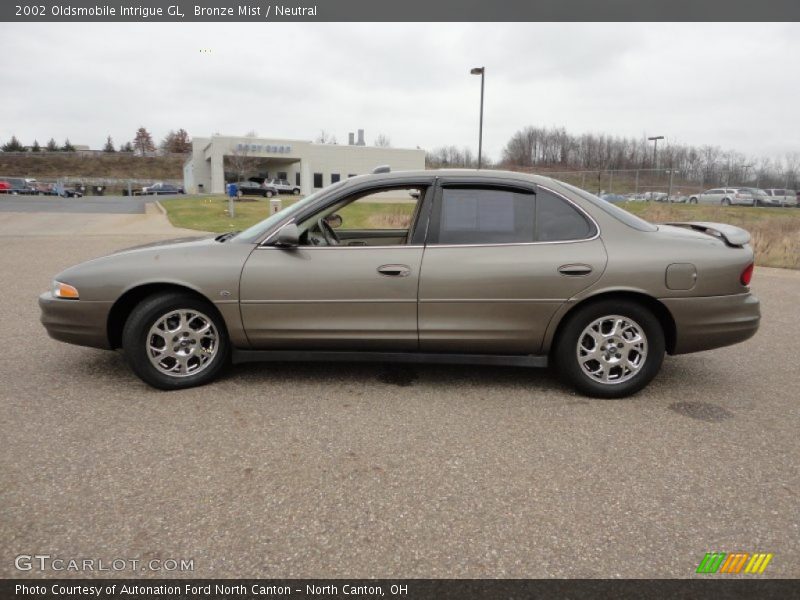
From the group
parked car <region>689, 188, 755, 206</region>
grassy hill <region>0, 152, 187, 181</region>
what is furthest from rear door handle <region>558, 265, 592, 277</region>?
grassy hill <region>0, 152, 187, 181</region>

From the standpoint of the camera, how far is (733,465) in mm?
2932

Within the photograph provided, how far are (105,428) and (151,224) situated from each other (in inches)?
785

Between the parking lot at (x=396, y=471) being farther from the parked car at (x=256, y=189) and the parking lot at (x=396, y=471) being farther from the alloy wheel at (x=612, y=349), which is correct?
the parked car at (x=256, y=189)

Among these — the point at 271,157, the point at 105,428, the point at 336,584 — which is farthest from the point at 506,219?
the point at 271,157

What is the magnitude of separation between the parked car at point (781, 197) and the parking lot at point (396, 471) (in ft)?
123

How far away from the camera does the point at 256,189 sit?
1785 inches

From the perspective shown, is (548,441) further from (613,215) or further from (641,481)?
(613,215)

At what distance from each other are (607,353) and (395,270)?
1584 mm

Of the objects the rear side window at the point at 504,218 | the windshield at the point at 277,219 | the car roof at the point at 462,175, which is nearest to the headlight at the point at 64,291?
the windshield at the point at 277,219

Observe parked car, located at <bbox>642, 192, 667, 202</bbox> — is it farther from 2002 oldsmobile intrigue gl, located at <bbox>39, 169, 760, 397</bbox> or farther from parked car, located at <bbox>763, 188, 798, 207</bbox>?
2002 oldsmobile intrigue gl, located at <bbox>39, 169, 760, 397</bbox>

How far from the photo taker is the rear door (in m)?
3.75

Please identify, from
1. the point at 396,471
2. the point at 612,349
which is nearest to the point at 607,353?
the point at 612,349

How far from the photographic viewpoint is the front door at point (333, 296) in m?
3.79
